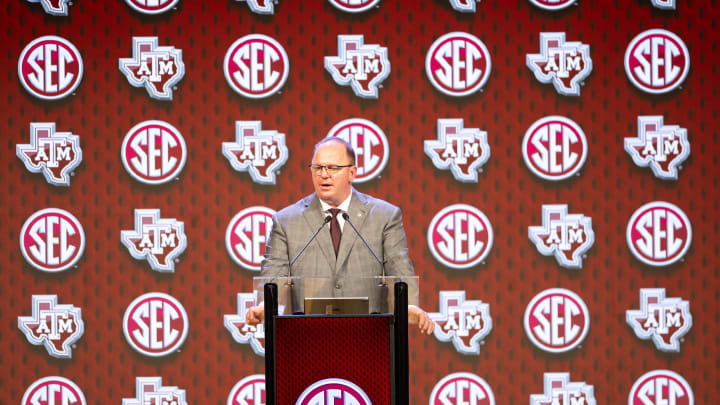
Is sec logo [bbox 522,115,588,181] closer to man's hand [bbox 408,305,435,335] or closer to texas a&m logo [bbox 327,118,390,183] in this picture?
texas a&m logo [bbox 327,118,390,183]

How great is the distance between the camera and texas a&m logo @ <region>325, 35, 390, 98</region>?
Answer: 4121 mm

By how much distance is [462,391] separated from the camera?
409 cm

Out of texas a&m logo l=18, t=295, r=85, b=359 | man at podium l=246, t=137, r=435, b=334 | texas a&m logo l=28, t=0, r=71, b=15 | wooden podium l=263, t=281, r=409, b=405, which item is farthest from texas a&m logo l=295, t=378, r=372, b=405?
texas a&m logo l=28, t=0, r=71, b=15

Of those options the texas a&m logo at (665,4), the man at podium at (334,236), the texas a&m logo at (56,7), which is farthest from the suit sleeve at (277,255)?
the texas a&m logo at (665,4)

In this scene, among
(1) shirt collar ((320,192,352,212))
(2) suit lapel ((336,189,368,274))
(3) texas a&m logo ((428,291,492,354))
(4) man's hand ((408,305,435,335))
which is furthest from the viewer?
(3) texas a&m logo ((428,291,492,354))

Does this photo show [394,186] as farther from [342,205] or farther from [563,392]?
[563,392]

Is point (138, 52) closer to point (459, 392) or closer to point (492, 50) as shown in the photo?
point (492, 50)

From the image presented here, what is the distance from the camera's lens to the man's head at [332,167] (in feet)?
9.96

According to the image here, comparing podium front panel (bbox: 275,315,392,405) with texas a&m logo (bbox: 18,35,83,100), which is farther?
texas a&m logo (bbox: 18,35,83,100)

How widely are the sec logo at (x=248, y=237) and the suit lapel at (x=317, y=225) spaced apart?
3.26 ft

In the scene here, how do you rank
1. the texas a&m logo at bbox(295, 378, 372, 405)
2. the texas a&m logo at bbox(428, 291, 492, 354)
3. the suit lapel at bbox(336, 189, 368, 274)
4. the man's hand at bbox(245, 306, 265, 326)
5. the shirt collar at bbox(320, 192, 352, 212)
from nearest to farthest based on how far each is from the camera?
the texas a&m logo at bbox(295, 378, 372, 405) → the man's hand at bbox(245, 306, 265, 326) → the suit lapel at bbox(336, 189, 368, 274) → the shirt collar at bbox(320, 192, 352, 212) → the texas a&m logo at bbox(428, 291, 492, 354)

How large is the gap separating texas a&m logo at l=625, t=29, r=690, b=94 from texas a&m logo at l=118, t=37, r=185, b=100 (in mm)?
2614

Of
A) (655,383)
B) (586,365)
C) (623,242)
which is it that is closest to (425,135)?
(623,242)

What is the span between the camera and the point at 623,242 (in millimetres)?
4117
